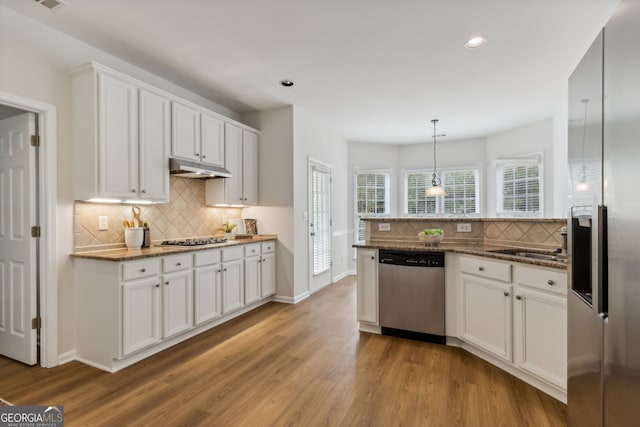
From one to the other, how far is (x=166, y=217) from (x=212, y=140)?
1.04 meters

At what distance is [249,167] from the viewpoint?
4.46m

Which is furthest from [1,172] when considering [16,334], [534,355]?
[534,355]

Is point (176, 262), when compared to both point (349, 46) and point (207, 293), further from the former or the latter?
point (349, 46)

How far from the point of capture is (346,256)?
653cm

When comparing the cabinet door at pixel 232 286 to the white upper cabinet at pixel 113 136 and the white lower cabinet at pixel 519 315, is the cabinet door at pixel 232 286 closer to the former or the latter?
the white upper cabinet at pixel 113 136

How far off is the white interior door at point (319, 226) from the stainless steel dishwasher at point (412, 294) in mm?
1857

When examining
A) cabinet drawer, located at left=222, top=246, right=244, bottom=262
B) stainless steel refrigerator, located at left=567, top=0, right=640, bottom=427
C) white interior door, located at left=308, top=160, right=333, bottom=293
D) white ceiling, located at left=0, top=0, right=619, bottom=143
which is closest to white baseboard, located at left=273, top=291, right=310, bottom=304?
white interior door, located at left=308, top=160, right=333, bottom=293

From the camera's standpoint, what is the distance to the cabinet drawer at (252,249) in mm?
3904

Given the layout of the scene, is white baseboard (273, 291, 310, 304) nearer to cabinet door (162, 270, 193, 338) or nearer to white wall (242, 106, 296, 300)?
white wall (242, 106, 296, 300)

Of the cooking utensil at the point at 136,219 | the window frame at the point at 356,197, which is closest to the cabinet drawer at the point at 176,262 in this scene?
the cooking utensil at the point at 136,219

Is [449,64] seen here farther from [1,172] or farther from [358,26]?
[1,172]

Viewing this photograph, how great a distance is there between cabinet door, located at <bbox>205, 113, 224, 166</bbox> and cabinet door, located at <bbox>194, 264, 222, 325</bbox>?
1.28 m

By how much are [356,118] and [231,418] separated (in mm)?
4346

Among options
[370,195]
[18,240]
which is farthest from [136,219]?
[370,195]
